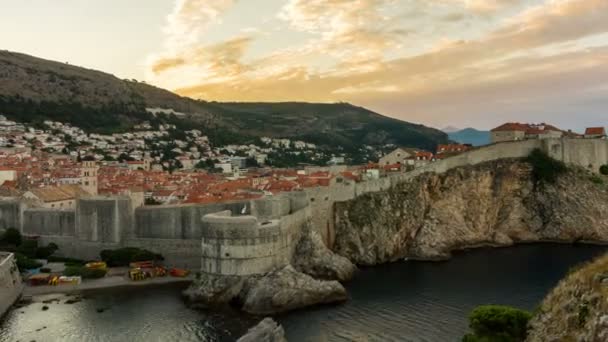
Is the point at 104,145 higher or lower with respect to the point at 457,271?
higher

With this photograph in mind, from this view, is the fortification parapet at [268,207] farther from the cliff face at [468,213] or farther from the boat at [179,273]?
the cliff face at [468,213]

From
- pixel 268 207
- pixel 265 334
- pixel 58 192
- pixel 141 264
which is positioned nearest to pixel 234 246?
pixel 268 207

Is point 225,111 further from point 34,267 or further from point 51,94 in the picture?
point 34,267

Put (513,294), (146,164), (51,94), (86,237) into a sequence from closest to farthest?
(513,294) < (86,237) < (146,164) < (51,94)

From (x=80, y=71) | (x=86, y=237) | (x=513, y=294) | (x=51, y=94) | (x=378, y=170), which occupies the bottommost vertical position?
(x=513, y=294)

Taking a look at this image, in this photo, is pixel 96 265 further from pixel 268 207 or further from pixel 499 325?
pixel 499 325

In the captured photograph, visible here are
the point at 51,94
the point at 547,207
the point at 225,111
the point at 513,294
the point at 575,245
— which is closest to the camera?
the point at 513,294

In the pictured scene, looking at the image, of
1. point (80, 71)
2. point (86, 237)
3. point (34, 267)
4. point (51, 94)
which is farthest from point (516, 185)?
point (80, 71)
